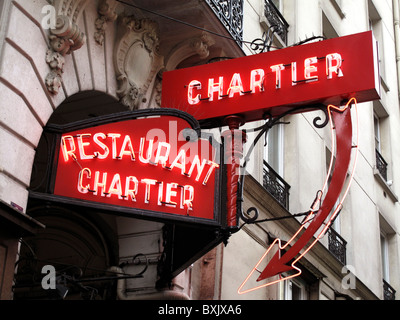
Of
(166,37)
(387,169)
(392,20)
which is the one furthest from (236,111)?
(392,20)

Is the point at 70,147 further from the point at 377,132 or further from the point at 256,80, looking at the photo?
the point at 377,132

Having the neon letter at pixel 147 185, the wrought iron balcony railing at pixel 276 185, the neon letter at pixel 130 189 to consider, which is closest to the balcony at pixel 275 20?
the wrought iron balcony railing at pixel 276 185

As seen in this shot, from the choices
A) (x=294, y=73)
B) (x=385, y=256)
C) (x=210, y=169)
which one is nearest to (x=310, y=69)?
(x=294, y=73)

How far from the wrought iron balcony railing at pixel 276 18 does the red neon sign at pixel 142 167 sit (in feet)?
25.5

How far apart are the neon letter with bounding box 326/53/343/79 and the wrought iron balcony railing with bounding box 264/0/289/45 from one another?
21.8 ft

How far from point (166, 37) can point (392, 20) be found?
16593mm

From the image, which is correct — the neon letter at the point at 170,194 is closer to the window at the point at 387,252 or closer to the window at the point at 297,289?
the window at the point at 297,289

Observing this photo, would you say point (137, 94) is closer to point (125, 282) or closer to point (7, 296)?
point (125, 282)

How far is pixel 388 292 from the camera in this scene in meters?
19.8

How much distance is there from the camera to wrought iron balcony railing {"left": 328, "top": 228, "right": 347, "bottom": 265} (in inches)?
671

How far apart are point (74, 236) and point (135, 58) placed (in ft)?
10.8

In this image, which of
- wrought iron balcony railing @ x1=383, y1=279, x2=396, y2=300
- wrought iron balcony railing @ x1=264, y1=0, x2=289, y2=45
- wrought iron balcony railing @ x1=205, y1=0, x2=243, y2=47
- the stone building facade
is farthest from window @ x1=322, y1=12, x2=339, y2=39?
wrought iron balcony railing @ x1=205, y1=0, x2=243, y2=47

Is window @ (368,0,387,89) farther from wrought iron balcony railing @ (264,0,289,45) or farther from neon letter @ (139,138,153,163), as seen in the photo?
neon letter @ (139,138,153,163)

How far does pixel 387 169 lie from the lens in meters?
22.2
